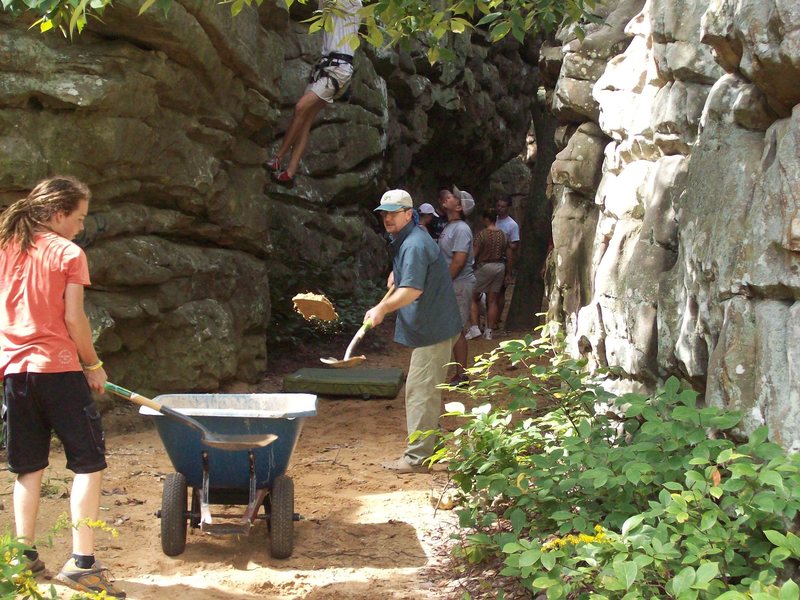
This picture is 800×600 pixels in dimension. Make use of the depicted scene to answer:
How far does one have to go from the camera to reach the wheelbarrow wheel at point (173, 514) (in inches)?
183

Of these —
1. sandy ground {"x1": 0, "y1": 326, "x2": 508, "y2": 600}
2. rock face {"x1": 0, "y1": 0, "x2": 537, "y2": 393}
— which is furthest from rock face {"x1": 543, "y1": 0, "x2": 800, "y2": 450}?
rock face {"x1": 0, "y1": 0, "x2": 537, "y2": 393}

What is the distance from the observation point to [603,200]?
22.9 feet

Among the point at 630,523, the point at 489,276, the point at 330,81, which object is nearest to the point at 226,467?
the point at 630,523

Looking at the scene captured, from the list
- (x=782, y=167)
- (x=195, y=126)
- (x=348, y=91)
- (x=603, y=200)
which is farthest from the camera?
(x=348, y=91)

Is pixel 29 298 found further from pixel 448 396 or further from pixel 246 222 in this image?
pixel 448 396

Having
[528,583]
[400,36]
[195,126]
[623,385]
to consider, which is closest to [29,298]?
[528,583]

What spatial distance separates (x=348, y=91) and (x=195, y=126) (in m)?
4.72

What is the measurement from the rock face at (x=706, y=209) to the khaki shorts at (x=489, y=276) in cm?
529

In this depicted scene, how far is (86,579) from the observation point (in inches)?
158

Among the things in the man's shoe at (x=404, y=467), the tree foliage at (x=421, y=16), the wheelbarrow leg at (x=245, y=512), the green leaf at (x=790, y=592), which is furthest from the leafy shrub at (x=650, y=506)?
the tree foliage at (x=421, y=16)

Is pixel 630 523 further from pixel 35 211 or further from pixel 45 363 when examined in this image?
pixel 35 211

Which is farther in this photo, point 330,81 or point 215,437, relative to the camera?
point 330,81

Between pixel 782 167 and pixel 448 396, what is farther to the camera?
pixel 448 396

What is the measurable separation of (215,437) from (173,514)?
49 cm
